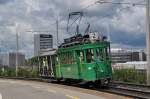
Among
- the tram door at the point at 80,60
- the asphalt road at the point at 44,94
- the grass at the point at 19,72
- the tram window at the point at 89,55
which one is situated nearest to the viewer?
the asphalt road at the point at 44,94

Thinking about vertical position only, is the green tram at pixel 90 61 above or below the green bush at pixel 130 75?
above

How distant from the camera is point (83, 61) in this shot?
28609mm

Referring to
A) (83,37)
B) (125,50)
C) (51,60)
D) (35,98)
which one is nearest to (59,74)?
(51,60)

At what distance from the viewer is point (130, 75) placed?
38031mm

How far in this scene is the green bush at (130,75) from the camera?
3579 centimetres

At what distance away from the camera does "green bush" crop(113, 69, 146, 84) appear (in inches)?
1409

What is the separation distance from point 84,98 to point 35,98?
8.01 ft

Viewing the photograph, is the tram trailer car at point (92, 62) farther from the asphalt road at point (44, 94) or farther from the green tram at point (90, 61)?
the asphalt road at point (44, 94)

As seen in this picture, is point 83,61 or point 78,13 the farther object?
point 78,13

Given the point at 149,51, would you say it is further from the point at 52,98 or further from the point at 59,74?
the point at 52,98

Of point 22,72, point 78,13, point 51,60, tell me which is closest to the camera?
point 78,13

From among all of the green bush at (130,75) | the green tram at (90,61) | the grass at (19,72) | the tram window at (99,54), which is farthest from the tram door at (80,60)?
the grass at (19,72)

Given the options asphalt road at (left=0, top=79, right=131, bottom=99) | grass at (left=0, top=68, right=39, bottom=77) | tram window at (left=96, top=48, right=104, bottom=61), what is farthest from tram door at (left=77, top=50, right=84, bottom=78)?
grass at (left=0, top=68, right=39, bottom=77)

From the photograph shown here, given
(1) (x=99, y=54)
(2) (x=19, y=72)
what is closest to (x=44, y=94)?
(1) (x=99, y=54)
